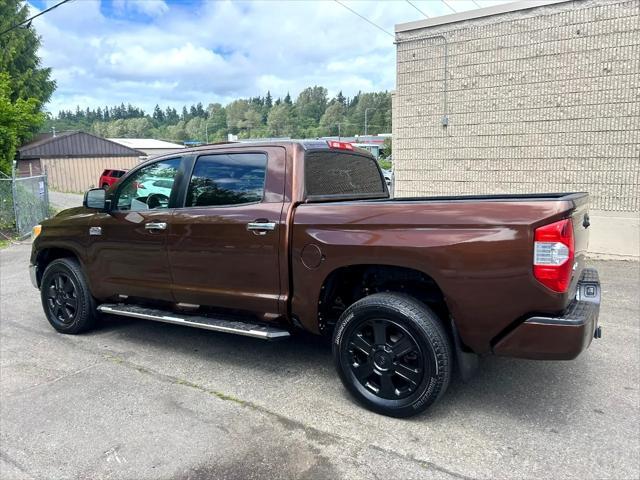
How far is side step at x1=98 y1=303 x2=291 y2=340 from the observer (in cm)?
396

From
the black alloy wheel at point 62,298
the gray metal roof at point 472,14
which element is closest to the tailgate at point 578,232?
the black alloy wheel at point 62,298

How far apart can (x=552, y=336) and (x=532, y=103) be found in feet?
23.2

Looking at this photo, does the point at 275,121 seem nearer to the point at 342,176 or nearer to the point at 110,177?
the point at 110,177

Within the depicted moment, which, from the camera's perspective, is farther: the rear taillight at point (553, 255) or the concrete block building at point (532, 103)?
the concrete block building at point (532, 103)

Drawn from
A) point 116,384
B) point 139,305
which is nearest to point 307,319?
point 116,384

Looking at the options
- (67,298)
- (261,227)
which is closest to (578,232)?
(261,227)

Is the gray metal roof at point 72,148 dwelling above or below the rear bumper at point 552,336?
above

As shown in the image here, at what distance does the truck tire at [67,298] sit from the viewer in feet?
17.2

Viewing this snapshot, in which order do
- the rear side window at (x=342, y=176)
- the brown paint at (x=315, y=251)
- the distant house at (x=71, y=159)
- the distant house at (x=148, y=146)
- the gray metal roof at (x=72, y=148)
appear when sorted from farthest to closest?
1. the distant house at (x=148, y=146)
2. the gray metal roof at (x=72, y=148)
3. the distant house at (x=71, y=159)
4. the rear side window at (x=342, y=176)
5. the brown paint at (x=315, y=251)

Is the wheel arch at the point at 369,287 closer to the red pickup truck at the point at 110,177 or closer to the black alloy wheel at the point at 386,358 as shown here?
the black alloy wheel at the point at 386,358

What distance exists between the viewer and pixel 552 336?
3.00m

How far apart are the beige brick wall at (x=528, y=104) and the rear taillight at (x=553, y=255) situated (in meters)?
6.60

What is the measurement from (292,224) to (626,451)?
8.38 feet

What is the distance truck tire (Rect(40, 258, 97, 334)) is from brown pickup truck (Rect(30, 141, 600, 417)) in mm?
17
